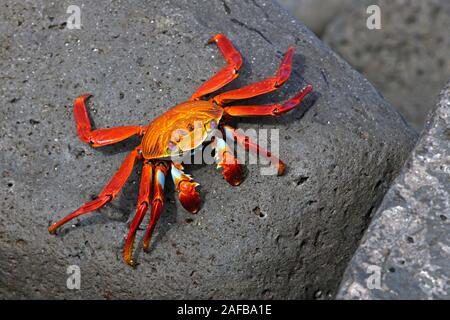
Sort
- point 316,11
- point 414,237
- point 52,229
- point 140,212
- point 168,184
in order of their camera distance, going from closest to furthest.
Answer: point 414,237 → point 140,212 → point 52,229 → point 168,184 → point 316,11

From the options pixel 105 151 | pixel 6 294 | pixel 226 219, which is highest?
pixel 105 151

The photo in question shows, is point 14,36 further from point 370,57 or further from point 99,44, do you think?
point 370,57

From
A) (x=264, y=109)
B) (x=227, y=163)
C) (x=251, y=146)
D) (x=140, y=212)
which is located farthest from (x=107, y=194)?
(x=264, y=109)

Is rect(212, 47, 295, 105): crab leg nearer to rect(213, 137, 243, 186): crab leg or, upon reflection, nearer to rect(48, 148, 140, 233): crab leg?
rect(213, 137, 243, 186): crab leg

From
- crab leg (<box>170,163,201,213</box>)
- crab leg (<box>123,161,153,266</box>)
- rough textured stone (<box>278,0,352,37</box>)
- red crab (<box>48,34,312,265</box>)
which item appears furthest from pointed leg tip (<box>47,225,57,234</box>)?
rough textured stone (<box>278,0,352,37</box>)

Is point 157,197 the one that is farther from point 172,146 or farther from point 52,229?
point 52,229

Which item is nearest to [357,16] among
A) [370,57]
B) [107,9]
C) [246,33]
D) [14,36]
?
[370,57]
